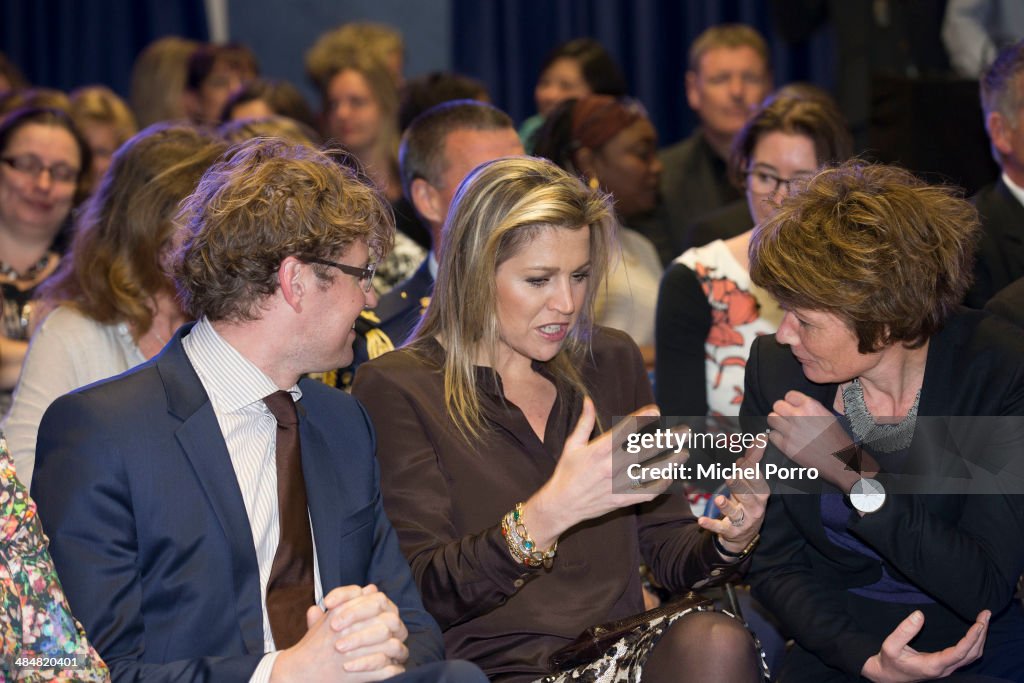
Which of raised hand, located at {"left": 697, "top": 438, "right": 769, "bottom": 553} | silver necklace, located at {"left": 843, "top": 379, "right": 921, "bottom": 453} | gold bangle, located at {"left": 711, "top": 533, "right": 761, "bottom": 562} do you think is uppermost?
silver necklace, located at {"left": 843, "top": 379, "right": 921, "bottom": 453}

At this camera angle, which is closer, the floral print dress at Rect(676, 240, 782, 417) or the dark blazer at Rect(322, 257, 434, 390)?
the dark blazer at Rect(322, 257, 434, 390)

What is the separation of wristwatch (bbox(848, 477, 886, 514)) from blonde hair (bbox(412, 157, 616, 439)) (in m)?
0.76

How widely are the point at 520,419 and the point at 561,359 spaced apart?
22 centimetres

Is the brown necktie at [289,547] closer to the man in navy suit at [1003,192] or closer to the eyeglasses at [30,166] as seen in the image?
the man in navy suit at [1003,192]

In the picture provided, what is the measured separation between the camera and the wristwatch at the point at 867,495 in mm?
2424

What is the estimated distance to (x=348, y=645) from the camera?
1986mm

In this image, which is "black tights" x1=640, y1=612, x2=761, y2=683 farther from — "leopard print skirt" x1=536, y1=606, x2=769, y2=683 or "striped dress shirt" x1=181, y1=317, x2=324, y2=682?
"striped dress shirt" x1=181, y1=317, x2=324, y2=682

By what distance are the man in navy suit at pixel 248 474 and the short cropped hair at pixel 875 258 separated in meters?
0.84

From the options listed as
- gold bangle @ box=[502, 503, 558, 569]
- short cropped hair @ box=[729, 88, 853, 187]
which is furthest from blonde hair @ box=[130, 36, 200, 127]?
gold bangle @ box=[502, 503, 558, 569]

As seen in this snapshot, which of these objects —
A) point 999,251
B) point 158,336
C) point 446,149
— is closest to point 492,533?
point 158,336

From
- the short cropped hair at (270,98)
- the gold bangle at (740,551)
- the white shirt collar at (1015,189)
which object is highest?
the short cropped hair at (270,98)

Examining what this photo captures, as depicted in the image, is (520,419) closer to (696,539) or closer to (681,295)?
(696,539)

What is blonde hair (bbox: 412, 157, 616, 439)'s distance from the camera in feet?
8.54

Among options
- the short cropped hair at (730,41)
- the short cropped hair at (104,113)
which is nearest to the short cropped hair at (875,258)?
the short cropped hair at (730,41)
